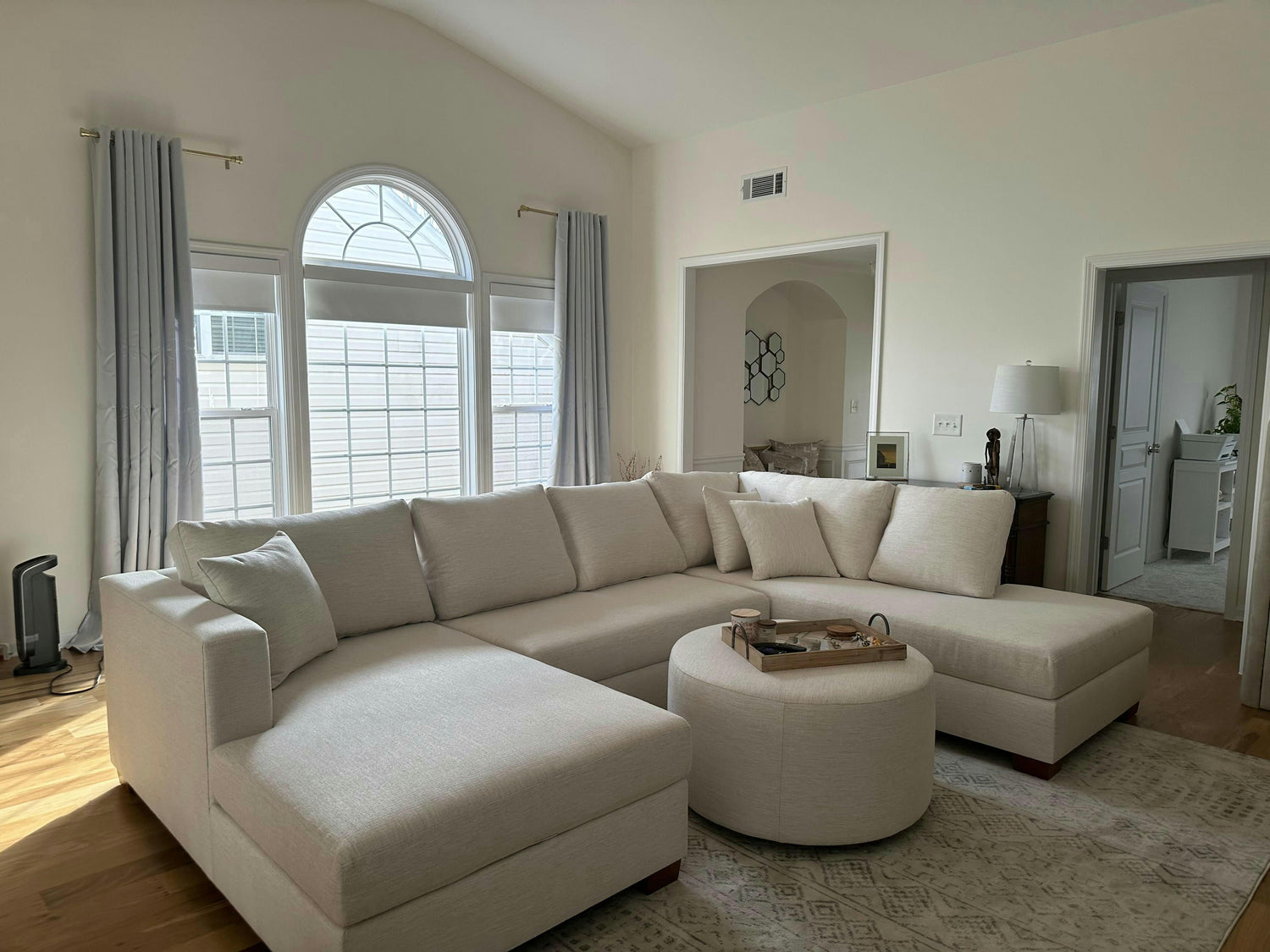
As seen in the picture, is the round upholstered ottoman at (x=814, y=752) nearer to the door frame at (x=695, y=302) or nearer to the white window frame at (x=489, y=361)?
the door frame at (x=695, y=302)

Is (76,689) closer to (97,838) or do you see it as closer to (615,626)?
(97,838)

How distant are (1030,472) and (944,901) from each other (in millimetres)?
3000

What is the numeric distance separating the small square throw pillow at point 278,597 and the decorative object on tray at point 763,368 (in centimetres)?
600

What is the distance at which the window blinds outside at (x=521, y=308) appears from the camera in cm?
577

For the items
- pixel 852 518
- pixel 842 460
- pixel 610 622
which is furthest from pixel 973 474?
pixel 842 460

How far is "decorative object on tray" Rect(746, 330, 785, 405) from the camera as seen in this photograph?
8.25m

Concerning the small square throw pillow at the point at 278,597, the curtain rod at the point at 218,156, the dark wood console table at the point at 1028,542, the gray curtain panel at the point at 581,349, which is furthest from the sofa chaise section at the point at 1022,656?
the curtain rod at the point at 218,156

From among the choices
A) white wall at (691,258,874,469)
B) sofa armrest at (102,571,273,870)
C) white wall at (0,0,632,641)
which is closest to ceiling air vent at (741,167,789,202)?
white wall at (691,258,874,469)

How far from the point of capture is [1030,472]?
15.2ft

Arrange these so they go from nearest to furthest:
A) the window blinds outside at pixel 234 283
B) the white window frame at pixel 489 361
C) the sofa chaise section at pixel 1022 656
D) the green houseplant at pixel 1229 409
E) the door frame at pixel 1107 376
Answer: the sofa chaise section at pixel 1022 656 → the door frame at pixel 1107 376 → the window blinds outside at pixel 234 283 → the white window frame at pixel 489 361 → the green houseplant at pixel 1229 409

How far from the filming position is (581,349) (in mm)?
6164

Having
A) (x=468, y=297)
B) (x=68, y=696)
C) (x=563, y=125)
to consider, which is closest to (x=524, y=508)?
(x=68, y=696)

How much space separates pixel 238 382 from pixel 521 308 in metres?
1.94

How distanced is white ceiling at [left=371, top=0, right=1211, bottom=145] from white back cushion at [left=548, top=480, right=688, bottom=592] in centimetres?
262
